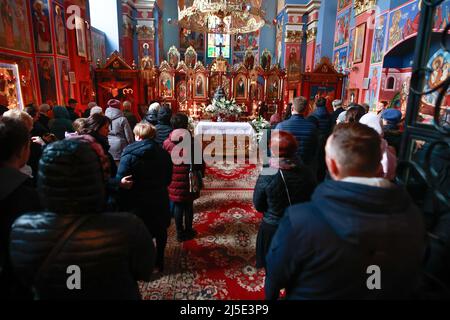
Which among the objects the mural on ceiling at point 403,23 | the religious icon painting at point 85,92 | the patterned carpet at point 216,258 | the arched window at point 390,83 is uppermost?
the mural on ceiling at point 403,23

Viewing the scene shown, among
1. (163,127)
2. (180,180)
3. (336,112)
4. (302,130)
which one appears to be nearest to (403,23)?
(336,112)

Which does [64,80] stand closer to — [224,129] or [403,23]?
[224,129]

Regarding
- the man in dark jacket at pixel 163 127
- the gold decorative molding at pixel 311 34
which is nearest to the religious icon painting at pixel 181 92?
the gold decorative molding at pixel 311 34

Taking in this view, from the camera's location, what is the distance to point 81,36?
930cm

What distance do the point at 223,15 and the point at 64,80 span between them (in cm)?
488

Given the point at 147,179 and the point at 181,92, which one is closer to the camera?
the point at 147,179

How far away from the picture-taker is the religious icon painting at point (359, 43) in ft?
33.5

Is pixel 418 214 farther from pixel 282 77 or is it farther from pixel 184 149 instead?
pixel 282 77

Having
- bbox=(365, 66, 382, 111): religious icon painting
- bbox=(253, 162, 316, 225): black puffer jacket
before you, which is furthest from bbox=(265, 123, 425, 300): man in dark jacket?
bbox=(365, 66, 382, 111): religious icon painting

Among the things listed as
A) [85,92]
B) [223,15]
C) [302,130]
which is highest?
[223,15]

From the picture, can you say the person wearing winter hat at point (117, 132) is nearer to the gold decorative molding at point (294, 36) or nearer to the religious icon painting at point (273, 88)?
the religious icon painting at point (273, 88)

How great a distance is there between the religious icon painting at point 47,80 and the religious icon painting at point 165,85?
5.04 metres

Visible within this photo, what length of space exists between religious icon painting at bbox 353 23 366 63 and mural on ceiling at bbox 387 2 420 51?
1.58m

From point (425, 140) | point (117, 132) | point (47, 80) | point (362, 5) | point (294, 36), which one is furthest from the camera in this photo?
point (294, 36)
